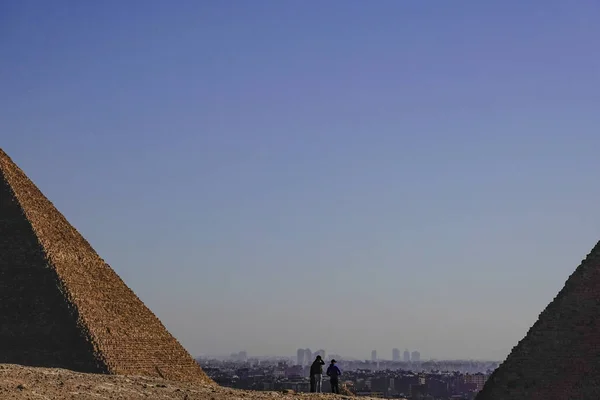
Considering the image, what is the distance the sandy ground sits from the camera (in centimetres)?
2044

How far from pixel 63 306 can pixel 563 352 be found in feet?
51.3

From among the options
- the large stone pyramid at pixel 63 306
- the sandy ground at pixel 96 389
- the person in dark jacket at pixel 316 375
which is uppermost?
the large stone pyramid at pixel 63 306

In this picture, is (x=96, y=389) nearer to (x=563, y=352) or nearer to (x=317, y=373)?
(x=317, y=373)

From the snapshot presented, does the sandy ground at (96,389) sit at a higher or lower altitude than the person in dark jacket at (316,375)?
lower

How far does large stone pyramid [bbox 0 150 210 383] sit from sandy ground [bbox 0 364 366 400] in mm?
6682

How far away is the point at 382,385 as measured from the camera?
138375mm

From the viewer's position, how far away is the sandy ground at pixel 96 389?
20438mm

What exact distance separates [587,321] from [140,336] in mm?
15626

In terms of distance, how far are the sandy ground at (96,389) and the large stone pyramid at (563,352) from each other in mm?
5720

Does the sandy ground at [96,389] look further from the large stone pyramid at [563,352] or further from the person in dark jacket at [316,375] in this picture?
the large stone pyramid at [563,352]

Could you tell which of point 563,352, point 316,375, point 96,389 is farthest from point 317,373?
point 96,389

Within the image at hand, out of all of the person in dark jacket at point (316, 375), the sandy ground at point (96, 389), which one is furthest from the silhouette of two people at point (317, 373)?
the sandy ground at point (96, 389)

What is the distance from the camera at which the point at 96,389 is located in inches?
875

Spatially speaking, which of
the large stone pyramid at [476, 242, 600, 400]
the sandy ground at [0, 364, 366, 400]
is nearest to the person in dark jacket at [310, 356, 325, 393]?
the sandy ground at [0, 364, 366, 400]
